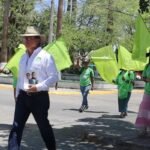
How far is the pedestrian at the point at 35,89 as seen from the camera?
6.95 m

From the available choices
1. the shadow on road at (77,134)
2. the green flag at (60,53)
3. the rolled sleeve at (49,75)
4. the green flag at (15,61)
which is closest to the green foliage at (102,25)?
the shadow on road at (77,134)

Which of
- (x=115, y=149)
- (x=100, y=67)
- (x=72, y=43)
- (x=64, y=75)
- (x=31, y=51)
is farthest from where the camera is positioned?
(x=72, y=43)

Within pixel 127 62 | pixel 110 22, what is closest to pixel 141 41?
pixel 127 62

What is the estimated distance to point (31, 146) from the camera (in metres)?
8.47

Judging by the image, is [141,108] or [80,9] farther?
[80,9]

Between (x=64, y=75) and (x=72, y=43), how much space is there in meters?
7.04

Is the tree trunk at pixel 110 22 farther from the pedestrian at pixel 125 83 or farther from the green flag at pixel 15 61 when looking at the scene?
the green flag at pixel 15 61

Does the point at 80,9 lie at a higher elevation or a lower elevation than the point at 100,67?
higher

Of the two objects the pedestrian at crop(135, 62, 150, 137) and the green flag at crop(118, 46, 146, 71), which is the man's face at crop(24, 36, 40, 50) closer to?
the pedestrian at crop(135, 62, 150, 137)

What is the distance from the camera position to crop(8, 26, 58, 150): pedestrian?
6953 mm

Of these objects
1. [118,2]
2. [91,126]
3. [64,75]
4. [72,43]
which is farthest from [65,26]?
[91,126]

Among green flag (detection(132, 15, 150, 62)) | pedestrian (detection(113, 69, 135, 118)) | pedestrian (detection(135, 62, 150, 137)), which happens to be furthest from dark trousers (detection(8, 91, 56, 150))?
pedestrian (detection(113, 69, 135, 118))

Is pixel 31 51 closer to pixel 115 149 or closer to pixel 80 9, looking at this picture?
pixel 115 149

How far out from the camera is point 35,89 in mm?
6867
